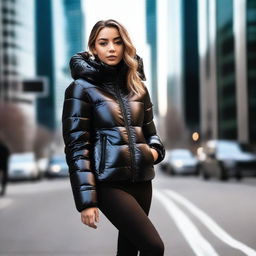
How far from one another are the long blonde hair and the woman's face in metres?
0.02

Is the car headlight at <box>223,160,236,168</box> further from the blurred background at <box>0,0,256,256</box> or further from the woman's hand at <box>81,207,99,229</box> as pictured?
the woman's hand at <box>81,207,99,229</box>

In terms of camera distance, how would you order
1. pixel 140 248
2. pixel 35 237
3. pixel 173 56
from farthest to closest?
1. pixel 173 56
2. pixel 35 237
3. pixel 140 248

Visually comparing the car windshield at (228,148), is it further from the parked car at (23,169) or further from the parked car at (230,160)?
the parked car at (23,169)

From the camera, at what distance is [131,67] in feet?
12.7

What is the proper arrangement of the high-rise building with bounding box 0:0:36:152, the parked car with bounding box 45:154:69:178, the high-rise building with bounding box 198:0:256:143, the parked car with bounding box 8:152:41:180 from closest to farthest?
the parked car with bounding box 8:152:41:180, the parked car with bounding box 45:154:69:178, the high-rise building with bounding box 198:0:256:143, the high-rise building with bounding box 0:0:36:152

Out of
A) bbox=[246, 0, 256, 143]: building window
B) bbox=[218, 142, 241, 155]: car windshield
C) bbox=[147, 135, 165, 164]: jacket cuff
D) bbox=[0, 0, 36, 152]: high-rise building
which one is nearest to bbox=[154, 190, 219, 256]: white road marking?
bbox=[147, 135, 165, 164]: jacket cuff

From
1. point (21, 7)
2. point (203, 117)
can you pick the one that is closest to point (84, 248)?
point (203, 117)

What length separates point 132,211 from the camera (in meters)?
3.52

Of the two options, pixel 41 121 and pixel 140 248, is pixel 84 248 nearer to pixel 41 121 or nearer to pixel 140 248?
pixel 140 248

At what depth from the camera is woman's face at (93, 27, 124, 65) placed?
12.5 ft

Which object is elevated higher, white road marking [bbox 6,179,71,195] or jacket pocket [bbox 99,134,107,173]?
jacket pocket [bbox 99,134,107,173]

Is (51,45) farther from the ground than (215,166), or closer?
farther from the ground

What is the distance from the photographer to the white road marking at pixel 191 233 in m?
7.52

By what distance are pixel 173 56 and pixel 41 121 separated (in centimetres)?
3337
